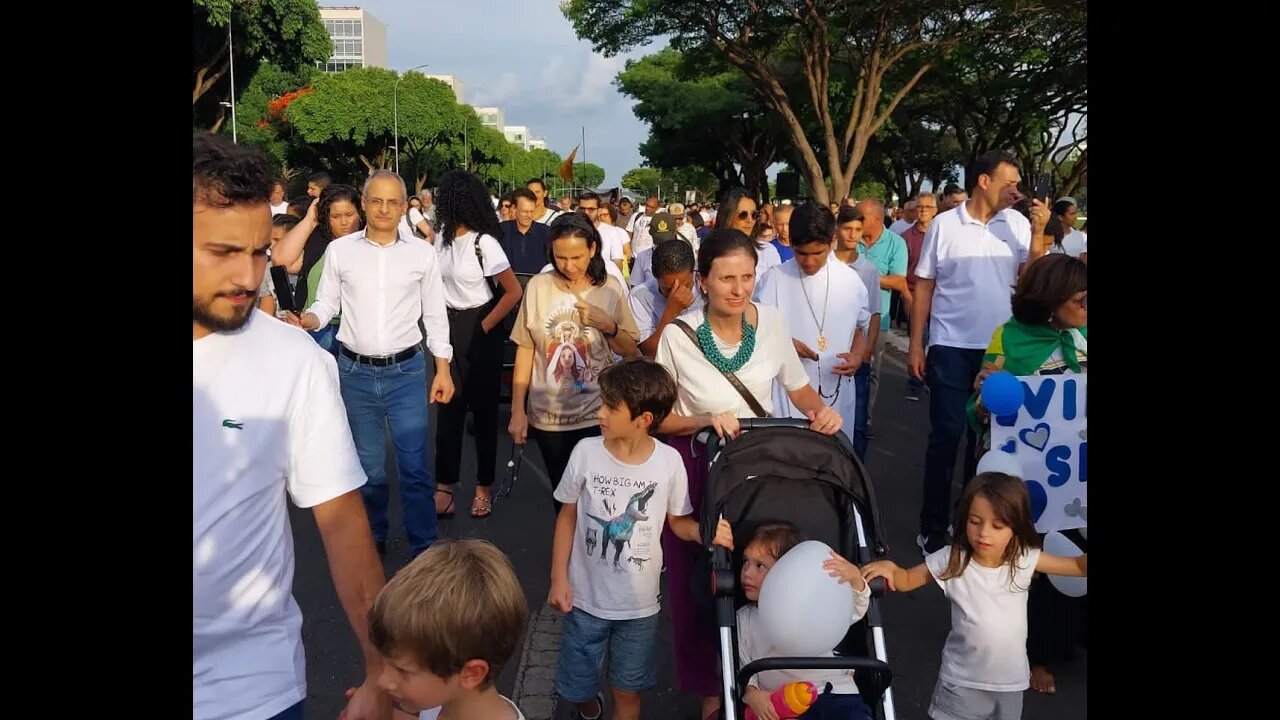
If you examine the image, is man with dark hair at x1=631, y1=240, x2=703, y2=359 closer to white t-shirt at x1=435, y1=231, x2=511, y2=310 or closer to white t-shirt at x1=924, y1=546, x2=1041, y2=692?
white t-shirt at x1=435, y1=231, x2=511, y2=310


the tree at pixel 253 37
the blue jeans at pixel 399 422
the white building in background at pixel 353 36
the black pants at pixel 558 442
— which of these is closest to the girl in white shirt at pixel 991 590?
the black pants at pixel 558 442

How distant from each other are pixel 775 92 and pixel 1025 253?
19774 millimetres

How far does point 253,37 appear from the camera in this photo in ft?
119

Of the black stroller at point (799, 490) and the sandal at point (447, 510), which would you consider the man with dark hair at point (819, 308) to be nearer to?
the black stroller at point (799, 490)

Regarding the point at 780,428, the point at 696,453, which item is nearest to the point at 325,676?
the point at 696,453

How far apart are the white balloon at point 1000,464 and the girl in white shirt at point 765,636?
0.87 m

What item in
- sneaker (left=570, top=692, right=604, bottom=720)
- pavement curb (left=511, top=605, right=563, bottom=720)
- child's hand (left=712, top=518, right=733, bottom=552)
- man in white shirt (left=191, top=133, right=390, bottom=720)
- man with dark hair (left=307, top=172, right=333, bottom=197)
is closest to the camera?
man in white shirt (left=191, top=133, right=390, bottom=720)

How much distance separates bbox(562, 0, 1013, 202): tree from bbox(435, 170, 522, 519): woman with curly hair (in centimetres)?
1839

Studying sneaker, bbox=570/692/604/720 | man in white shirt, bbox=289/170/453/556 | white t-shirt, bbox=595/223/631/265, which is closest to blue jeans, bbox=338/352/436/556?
man in white shirt, bbox=289/170/453/556

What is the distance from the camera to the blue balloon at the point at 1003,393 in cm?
376

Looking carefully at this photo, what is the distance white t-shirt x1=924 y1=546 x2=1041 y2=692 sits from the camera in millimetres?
3084

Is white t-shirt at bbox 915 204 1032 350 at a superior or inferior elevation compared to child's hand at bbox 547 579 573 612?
superior
